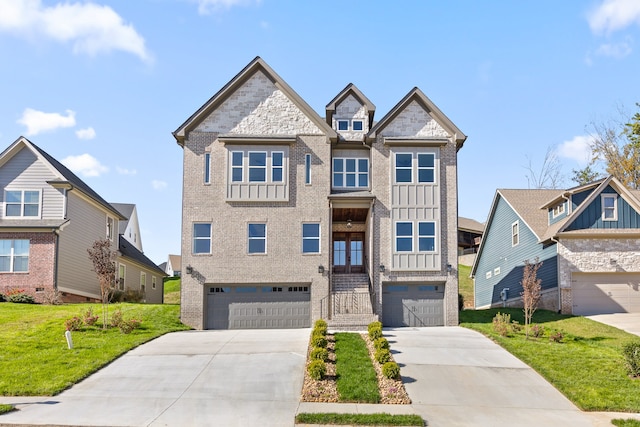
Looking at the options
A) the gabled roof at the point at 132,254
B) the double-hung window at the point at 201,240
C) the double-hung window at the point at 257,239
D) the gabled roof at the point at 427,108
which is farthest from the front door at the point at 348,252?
the gabled roof at the point at 132,254

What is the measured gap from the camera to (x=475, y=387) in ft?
55.7

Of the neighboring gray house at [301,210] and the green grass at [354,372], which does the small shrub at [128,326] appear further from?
the green grass at [354,372]

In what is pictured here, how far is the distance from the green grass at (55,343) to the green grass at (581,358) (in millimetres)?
11913

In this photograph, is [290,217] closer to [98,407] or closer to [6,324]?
[6,324]

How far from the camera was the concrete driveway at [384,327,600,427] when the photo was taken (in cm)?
1461

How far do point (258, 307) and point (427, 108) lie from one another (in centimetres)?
1054

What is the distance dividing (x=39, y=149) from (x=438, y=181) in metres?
18.4

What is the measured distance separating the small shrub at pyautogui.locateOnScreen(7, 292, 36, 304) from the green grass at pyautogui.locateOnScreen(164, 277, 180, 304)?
18.1 metres

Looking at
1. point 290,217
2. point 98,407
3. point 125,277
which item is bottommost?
point 98,407

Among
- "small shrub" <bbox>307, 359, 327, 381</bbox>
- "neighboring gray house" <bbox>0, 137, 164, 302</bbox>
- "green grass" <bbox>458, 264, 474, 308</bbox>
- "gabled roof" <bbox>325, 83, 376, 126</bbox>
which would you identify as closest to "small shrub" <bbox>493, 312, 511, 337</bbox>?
"small shrub" <bbox>307, 359, 327, 381</bbox>

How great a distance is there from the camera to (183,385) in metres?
16.8

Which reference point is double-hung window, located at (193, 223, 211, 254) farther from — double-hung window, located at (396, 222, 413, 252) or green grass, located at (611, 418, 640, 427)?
green grass, located at (611, 418, 640, 427)

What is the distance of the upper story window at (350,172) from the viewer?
27.5 metres

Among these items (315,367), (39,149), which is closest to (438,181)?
(315,367)
